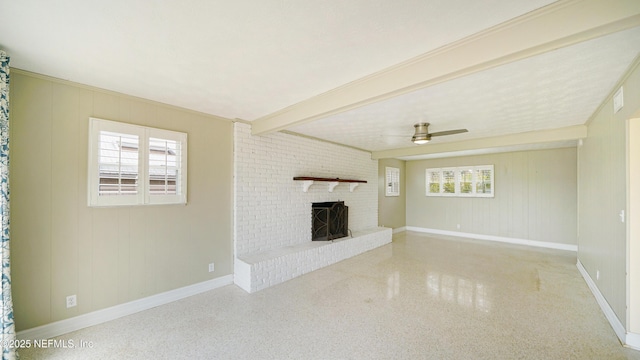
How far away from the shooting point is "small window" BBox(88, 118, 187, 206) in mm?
2617

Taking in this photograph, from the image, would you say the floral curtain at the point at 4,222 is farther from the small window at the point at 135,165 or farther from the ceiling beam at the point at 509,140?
the ceiling beam at the point at 509,140

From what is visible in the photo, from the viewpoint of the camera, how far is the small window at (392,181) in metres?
7.41

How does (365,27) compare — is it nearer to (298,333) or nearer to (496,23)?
(496,23)

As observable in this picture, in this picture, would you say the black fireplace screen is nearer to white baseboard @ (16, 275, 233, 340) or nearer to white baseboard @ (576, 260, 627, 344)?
white baseboard @ (16, 275, 233, 340)

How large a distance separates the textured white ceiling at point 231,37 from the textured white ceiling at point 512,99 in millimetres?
820

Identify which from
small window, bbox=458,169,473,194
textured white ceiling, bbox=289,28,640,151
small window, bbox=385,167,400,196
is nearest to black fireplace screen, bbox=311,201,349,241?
textured white ceiling, bbox=289,28,640,151

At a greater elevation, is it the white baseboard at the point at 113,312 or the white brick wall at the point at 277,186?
the white brick wall at the point at 277,186

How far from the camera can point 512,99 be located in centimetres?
282

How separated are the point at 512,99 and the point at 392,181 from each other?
490 cm

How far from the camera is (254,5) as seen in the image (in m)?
1.43

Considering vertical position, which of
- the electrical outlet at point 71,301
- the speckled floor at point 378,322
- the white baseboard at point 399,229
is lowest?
the white baseboard at point 399,229

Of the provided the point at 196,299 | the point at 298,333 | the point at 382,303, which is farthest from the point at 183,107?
the point at 382,303

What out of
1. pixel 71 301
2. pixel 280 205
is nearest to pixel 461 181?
pixel 280 205

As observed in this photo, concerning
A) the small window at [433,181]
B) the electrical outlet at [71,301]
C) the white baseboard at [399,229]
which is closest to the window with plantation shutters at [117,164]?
the electrical outlet at [71,301]
